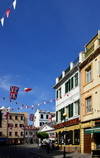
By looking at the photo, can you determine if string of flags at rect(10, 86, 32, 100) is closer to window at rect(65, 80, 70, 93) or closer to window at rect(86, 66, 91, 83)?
window at rect(65, 80, 70, 93)

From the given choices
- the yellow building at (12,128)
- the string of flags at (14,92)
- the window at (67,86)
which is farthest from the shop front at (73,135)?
the yellow building at (12,128)

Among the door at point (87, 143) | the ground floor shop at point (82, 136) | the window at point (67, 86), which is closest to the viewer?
the ground floor shop at point (82, 136)

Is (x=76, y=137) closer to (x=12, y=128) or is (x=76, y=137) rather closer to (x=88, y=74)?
(x=88, y=74)

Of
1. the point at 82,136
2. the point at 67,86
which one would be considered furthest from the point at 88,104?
the point at 67,86

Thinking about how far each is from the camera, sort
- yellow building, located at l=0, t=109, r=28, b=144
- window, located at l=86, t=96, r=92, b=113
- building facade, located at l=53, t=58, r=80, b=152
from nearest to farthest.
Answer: window, located at l=86, t=96, r=92, b=113 < building facade, located at l=53, t=58, r=80, b=152 < yellow building, located at l=0, t=109, r=28, b=144

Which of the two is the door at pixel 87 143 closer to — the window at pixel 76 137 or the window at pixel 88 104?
the window at pixel 76 137

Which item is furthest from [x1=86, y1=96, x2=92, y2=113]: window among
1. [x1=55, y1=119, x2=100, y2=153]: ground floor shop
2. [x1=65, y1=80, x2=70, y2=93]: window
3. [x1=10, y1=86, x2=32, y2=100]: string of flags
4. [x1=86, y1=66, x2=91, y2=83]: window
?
[x1=10, y1=86, x2=32, y2=100]: string of flags

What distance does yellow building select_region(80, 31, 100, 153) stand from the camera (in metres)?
25.7

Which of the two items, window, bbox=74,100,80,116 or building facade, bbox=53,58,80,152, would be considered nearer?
window, bbox=74,100,80,116

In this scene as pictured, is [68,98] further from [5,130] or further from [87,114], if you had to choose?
[5,130]

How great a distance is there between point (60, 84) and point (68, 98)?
4.89 meters

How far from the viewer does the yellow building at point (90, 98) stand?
25.7 meters

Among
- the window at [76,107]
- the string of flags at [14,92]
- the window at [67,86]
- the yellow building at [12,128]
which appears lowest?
the yellow building at [12,128]

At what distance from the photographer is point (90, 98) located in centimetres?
2778
